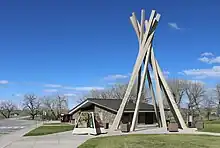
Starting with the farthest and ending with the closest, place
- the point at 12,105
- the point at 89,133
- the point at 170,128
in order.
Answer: the point at 12,105
the point at 170,128
the point at 89,133

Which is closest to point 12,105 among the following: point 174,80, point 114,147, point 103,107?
point 174,80

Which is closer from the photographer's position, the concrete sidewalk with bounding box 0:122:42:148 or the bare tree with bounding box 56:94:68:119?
the concrete sidewalk with bounding box 0:122:42:148

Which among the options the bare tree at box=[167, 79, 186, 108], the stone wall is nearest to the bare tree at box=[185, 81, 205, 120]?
the bare tree at box=[167, 79, 186, 108]

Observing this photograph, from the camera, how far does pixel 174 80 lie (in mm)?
61750

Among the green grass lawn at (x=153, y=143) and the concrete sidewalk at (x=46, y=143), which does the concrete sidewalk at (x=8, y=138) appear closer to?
the concrete sidewalk at (x=46, y=143)

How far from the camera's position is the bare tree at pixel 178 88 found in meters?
59.9

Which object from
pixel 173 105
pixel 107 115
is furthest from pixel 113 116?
pixel 173 105

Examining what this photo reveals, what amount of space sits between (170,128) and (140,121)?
40.4 feet

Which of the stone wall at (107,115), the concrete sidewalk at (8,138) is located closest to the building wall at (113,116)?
the stone wall at (107,115)

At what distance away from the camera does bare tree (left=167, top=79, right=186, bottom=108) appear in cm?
5994

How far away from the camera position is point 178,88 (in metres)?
60.5

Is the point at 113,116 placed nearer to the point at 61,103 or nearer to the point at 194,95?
the point at 194,95

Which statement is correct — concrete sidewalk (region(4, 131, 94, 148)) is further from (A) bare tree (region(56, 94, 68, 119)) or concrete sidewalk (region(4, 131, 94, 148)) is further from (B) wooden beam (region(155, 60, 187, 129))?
(A) bare tree (region(56, 94, 68, 119))

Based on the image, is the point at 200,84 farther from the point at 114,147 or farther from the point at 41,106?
the point at 114,147
